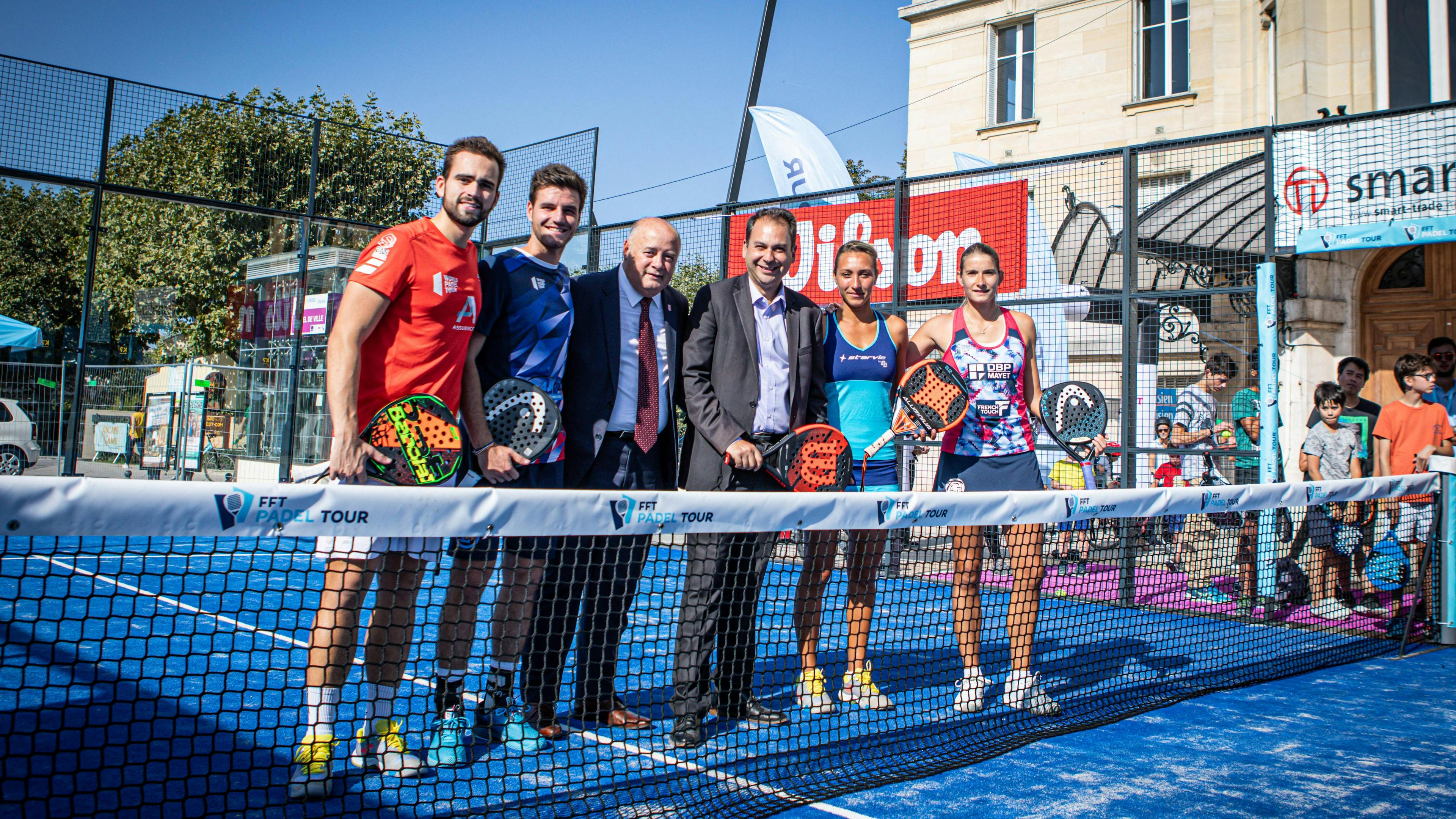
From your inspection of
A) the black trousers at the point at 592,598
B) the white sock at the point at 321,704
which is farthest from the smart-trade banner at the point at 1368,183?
the white sock at the point at 321,704

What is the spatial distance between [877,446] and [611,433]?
126 cm

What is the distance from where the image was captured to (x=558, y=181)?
362cm

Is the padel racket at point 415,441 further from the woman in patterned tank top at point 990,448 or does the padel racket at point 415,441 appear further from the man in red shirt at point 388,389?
the woman in patterned tank top at point 990,448

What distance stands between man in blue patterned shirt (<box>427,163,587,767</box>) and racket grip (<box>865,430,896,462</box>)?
55.1 inches

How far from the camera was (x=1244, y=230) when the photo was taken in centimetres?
845

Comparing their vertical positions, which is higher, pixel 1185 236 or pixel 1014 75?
pixel 1014 75

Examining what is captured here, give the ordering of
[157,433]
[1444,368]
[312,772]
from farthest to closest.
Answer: [157,433], [1444,368], [312,772]

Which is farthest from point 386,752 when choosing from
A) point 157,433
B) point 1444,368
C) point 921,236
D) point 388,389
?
point 157,433

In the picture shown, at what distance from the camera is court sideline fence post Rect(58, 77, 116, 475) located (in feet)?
28.1

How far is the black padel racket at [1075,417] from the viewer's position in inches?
177

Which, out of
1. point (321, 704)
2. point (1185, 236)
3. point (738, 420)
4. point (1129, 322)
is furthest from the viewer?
point (1185, 236)

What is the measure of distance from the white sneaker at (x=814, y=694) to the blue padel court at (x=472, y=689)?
0.21 ft

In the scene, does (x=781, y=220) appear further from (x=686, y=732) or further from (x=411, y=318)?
(x=686, y=732)

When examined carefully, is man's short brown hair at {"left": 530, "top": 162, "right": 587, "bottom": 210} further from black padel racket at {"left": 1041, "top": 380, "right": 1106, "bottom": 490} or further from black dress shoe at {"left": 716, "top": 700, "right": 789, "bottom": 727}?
black padel racket at {"left": 1041, "top": 380, "right": 1106, "bottom": 490}
